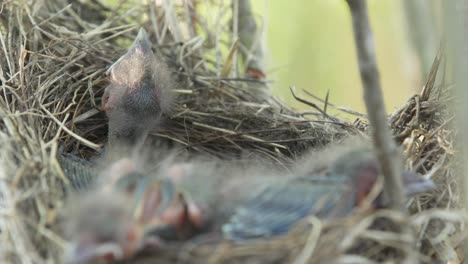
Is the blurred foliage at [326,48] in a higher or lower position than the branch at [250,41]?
lower

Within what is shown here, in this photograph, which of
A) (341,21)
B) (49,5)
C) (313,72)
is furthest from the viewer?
(341,21)

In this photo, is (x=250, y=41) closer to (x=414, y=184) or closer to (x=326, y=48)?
(x=414, y=184)

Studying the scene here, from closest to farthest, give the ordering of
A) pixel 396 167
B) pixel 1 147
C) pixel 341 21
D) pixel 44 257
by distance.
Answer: pixel 396 167 → pixel 44 257 → pixel 1 147 → pixel 341 21

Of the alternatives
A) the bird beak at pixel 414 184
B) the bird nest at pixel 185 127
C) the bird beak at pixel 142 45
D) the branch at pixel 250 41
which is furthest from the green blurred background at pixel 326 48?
the bird beak at pixel 414 184

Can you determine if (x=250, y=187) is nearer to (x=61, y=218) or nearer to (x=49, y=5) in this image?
(x=61, y=218)

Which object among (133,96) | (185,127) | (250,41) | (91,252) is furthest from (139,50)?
(91,252)

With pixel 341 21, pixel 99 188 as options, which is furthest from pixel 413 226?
pixel 341 21

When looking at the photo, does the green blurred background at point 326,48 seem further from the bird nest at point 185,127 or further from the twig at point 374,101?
the twig at point 374,101
